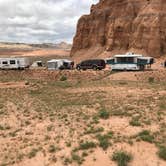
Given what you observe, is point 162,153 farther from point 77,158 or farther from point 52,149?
point 52,149

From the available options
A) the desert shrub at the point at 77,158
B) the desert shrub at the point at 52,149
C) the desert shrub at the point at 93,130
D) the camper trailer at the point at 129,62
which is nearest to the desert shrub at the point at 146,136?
the desert shrub at the point at 93,130

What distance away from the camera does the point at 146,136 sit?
14172 millimetres

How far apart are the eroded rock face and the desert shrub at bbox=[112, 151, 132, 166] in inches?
2259

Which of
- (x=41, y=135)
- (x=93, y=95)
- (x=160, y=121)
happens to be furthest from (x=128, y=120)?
(x=93, y=95)

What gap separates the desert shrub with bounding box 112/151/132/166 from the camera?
12031 mm

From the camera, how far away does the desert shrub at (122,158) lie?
12.0m

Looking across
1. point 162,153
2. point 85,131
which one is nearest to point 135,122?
point 85,131

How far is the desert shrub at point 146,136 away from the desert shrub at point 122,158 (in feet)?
4.90

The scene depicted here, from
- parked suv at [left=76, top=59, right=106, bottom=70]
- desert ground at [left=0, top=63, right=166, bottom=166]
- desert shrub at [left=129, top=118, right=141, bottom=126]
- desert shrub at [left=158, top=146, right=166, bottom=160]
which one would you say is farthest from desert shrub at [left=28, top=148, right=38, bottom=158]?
parked suv at [left=76, top=59, right=106, bottom=70]

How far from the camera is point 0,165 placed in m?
12.5

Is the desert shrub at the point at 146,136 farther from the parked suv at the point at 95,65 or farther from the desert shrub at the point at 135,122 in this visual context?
the parked suv at the point at 95,65

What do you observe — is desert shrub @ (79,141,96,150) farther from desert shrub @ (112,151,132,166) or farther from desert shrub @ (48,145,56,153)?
desert shrub @ (112,151,132,166)

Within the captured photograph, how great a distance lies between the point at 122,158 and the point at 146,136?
223 cm

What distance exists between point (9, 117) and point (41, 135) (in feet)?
14.8
